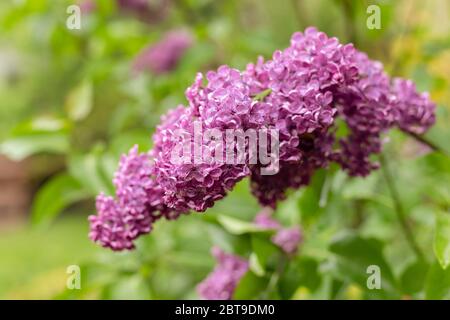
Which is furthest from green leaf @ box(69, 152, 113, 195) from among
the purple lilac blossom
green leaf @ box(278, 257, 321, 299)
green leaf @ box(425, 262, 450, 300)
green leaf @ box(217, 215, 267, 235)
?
the purple lilac blossom

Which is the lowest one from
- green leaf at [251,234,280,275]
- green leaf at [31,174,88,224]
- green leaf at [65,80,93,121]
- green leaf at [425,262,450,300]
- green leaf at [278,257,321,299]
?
green leaf at [425,262,450,300]

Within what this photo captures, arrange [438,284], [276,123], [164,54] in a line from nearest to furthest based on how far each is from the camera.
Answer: [276,123] < [438,284] < [164,54]

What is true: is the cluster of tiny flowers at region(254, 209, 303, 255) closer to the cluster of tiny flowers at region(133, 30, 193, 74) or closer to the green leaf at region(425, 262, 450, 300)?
the green leaf at region(425, 262, 450, 300)

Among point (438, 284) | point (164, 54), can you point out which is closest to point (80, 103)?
point (164, 54)

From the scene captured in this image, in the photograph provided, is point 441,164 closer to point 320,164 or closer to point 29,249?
point 320,164

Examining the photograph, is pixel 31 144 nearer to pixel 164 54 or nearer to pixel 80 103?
pixel 80 103

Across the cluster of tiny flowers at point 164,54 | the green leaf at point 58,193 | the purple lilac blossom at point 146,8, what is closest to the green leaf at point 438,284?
the green leaf at point 58,193

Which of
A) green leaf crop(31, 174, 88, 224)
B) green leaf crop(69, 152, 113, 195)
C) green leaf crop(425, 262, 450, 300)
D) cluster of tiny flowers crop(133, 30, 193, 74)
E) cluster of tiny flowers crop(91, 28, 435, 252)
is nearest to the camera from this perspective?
cluster of tiny flowers crop(91, 28, 435, 252)

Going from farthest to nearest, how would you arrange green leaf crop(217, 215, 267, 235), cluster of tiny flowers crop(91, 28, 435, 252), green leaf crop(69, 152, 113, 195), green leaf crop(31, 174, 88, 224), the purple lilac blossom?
the purple lilac blossom
green leaf crop(31, 174, 88, 224)
green leaf crop(69, 152, 113, 195)
green leaf crop(217, 215, 267, 235)
cluster of tiny flowers crop(91, 28, 435, 252)
